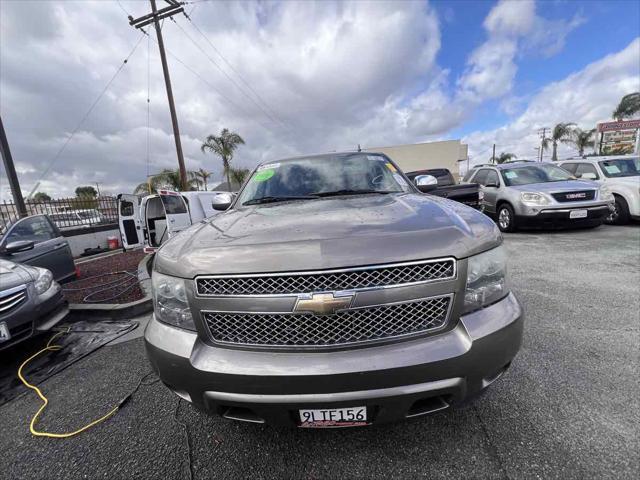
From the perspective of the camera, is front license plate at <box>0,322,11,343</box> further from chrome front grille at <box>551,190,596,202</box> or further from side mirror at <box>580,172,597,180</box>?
side mirror at <box>580,172,597,180</box>

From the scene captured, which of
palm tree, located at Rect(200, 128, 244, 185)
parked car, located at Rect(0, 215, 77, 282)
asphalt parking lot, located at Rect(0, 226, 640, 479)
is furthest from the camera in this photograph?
Answer: palm tree, located at Rect(200, 128, 244, 185)

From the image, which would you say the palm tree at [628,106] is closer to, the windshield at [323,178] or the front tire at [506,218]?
the front tire at [506,218]

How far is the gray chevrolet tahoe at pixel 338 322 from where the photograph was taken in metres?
1.24

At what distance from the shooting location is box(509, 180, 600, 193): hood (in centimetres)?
672

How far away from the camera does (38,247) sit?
15.5 ft

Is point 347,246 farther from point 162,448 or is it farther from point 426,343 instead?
point 162,448

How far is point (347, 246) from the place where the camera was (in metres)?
1.28

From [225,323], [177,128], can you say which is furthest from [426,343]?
[177,128]

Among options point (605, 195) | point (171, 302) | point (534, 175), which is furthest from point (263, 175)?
point (605, 195)

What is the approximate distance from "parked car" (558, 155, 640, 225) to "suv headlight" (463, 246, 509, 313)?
853cm

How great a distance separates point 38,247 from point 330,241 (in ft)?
18.7

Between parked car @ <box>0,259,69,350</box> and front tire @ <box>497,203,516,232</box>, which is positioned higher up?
parked car @ <box>0,259,69,350</box>

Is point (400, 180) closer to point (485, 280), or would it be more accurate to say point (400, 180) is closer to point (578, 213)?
point (485, 280)

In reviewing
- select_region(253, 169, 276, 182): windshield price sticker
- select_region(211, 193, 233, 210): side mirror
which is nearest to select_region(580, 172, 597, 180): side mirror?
select_region(253, 169, 276, 182): windshield price sticker
